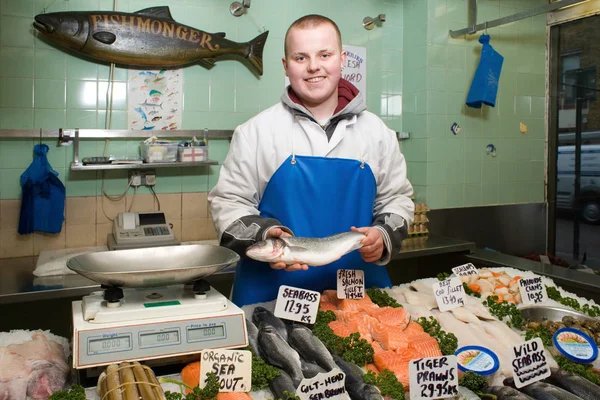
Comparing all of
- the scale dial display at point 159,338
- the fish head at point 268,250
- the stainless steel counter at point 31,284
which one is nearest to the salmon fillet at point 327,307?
the fish head at point 268,250

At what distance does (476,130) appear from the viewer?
18.1 ft

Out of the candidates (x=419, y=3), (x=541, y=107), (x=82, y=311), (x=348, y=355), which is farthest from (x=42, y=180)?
(x=541, y=107)

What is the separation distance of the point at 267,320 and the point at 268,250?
24 cm

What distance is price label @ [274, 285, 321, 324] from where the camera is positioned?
1920 millimetres

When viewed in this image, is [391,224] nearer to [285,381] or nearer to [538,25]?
[285,381]

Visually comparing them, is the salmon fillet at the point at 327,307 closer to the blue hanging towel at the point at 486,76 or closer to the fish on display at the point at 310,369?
the fish on display at the point at 310,369

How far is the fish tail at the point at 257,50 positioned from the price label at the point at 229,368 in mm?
3493

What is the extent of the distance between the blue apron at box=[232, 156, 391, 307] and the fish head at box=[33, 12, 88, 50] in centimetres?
236

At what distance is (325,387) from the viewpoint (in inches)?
56.1

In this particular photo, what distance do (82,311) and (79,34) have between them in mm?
2929

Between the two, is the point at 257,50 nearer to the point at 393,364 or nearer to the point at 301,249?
the point at 301,249

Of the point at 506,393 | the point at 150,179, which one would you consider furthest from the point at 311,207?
the point at 150,179

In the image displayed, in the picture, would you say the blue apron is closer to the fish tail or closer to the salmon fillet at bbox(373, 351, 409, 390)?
the salmon fillet at bbox(373, 351, 409, 390)

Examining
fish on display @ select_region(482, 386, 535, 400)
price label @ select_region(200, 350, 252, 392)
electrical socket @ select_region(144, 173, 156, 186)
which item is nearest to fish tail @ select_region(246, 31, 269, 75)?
electrical socket @ select_region(144, 173, 156, 186)
